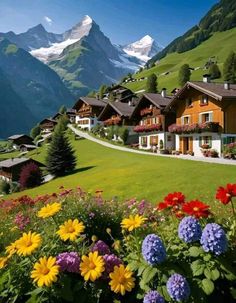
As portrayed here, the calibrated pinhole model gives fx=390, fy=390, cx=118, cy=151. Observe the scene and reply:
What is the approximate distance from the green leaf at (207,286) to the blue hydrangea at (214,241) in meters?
0.32

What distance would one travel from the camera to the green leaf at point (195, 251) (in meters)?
4.45

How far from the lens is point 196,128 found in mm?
46312

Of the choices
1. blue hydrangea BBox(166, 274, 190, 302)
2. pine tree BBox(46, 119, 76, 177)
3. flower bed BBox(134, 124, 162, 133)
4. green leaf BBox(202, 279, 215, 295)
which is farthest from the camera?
flower bed BBox(134, 124, 162, 133)

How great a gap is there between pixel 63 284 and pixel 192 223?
163cm

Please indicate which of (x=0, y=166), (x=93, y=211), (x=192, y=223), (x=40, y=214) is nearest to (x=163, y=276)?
(x=192, y=223)

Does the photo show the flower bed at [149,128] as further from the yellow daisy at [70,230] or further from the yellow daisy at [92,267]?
the yellow daisy at [92,267]

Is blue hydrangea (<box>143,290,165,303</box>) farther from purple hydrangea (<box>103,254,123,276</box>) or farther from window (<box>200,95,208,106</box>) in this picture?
window (<box>200,95,208,106</box>)

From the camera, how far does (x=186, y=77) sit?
113m

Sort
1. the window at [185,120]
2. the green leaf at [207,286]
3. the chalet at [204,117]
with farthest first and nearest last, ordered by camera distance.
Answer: the window at [185,120] < the chalet at [204,117] < the green leaf at [207,286]

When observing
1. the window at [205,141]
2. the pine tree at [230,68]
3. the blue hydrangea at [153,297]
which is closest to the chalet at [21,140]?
the pine tree at [230,68]

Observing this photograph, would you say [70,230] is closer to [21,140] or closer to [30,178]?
[30,178]

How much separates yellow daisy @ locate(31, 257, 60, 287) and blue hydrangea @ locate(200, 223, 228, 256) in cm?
164

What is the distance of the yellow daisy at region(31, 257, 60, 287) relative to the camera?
4023 mm

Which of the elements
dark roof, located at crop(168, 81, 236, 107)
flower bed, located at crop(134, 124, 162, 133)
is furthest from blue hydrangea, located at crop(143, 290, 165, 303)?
flower bed, located at crop(134, 124, 162, 133)
